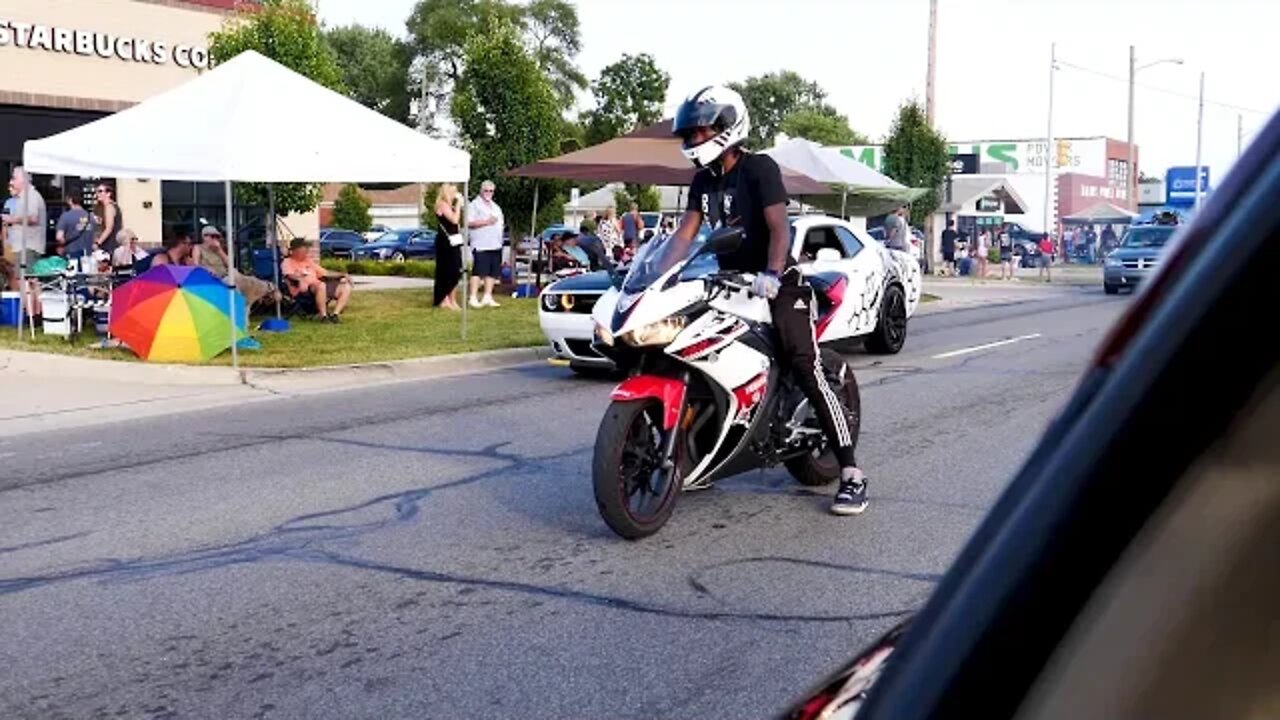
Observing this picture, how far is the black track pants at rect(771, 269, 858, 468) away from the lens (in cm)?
684

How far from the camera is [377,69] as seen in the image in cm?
7800

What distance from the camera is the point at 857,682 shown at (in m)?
1.69

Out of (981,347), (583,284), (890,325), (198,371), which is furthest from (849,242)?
(198,371)

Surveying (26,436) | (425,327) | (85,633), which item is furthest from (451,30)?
(85,633)

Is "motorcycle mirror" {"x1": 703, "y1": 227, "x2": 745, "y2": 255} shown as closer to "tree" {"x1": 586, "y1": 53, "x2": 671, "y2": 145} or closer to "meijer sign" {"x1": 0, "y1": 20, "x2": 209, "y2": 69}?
"meijer sign" {"x1": 0, "y1": 20, "x2": 209, "y2": 69}

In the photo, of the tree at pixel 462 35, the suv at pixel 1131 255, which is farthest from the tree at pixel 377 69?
the suv at pixel 1131 255

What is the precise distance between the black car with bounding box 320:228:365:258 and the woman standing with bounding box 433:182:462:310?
30216 millimetres

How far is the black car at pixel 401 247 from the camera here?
4847 centimetres

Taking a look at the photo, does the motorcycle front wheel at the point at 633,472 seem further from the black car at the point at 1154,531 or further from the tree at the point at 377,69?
the tree at the point at 377,69

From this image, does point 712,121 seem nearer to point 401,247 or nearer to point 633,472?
point 633,472

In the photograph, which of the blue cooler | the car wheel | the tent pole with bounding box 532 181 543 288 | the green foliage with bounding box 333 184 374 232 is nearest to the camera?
the car wheel

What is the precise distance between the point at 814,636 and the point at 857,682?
11.7 feet

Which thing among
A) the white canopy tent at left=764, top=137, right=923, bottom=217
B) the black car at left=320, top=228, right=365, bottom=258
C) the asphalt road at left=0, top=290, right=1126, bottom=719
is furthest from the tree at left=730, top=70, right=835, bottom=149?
the asphalt road at left=0, top=290, right=1126, bottom=719

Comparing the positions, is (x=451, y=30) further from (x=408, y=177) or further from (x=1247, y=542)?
(x=1247, y=542)
